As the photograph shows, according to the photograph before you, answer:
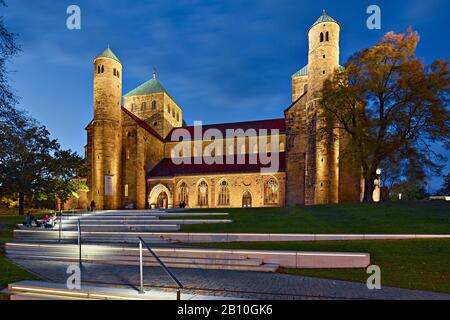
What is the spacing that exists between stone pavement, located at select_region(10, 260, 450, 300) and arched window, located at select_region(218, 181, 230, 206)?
29888 millimetres

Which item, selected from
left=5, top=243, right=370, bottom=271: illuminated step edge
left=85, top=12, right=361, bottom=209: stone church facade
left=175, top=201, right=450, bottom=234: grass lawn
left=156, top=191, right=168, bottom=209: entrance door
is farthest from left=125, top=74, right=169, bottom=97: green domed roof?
left=5, top=243, right=370, bottom=271: illuminated step edge

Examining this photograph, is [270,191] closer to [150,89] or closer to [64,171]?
[64,171]

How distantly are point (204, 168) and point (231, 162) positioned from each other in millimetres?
4077

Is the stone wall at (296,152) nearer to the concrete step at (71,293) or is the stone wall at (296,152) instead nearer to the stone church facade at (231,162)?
the stone church facade at (231,162)

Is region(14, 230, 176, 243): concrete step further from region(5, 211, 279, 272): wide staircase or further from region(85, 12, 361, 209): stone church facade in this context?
region(85, 12, 361, 209): stone church facade

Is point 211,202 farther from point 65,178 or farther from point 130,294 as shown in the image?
point 130,294

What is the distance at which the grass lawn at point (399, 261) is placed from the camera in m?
7.55

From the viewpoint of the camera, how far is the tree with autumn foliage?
2233 centimetres

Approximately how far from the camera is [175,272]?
8.80m

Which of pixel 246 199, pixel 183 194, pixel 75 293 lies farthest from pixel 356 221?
pixel 183 194

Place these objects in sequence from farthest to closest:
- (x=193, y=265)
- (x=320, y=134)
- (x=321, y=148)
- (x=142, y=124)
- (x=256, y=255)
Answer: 1. (x=142, y=124)
2. (x=321, y=148)
3. (x=320, y=134)
4. (x=256, y=255)
5. (x=193, y=265)

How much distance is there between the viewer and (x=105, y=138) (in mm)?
38656

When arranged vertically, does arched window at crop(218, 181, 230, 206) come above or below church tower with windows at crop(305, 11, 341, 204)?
below
